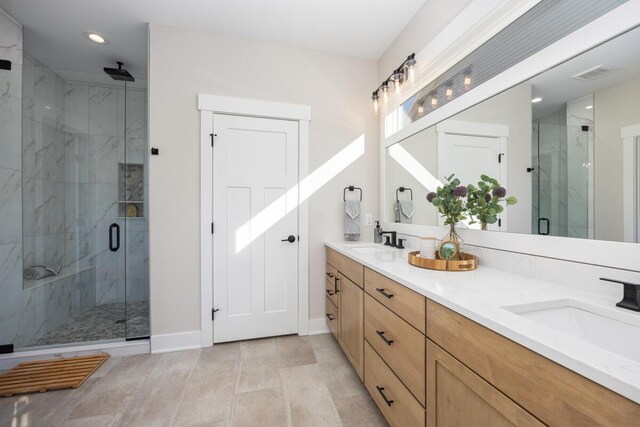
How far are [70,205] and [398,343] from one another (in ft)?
12.8

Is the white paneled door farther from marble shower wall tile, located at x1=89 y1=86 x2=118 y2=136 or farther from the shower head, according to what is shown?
marble shower wall tile, located at x1=89 y1=86 x2=118 y2=136

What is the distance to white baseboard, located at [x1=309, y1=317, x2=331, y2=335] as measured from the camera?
2625mm

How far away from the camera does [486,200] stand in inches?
57.8

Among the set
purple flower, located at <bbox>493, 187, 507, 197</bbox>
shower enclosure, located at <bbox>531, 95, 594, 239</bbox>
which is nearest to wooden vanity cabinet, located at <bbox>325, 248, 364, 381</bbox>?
purple flower, located at <bbox>493, 187, 507, 197</bbox>

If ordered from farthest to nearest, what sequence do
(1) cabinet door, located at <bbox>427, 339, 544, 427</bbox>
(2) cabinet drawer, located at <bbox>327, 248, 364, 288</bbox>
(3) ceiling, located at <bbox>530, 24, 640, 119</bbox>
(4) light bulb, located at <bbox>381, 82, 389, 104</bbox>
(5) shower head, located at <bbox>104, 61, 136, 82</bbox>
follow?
1. (5) shower head, located at <bbox>104, 61, 136, 82</bbox>
2. (4) light bulb, located at <bbox>381, 82, 389, 104</bbox>
3. (2) cabinet drawer, located at <bbox>327, 248, 364, 288</bbox>
4. (3) ceiling, located at <bbox>530, 24, 640, 119</bbox>
5. (1) cabinet door, located at <bbox>427, 339, 544, 427</bbox>

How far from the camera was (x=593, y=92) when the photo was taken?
1.05 metres

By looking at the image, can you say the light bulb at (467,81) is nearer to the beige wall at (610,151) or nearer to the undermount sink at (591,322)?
the beige wall at (610,151)

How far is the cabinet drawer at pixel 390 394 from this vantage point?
1140 mm

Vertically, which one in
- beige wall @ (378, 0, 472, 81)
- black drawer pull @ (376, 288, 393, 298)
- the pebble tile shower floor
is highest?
beige wall @ (378, 0, 472, 81)

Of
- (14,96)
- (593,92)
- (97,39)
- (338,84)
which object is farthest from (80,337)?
(593,92)

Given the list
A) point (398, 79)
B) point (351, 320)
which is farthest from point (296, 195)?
point (398, 79)

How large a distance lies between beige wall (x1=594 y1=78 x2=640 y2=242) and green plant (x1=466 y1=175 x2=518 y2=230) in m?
0.37

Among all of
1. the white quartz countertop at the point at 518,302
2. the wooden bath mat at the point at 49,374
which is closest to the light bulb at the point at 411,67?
the white quartz countertop at the point at 518,302

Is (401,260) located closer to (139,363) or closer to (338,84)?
(338,84)
